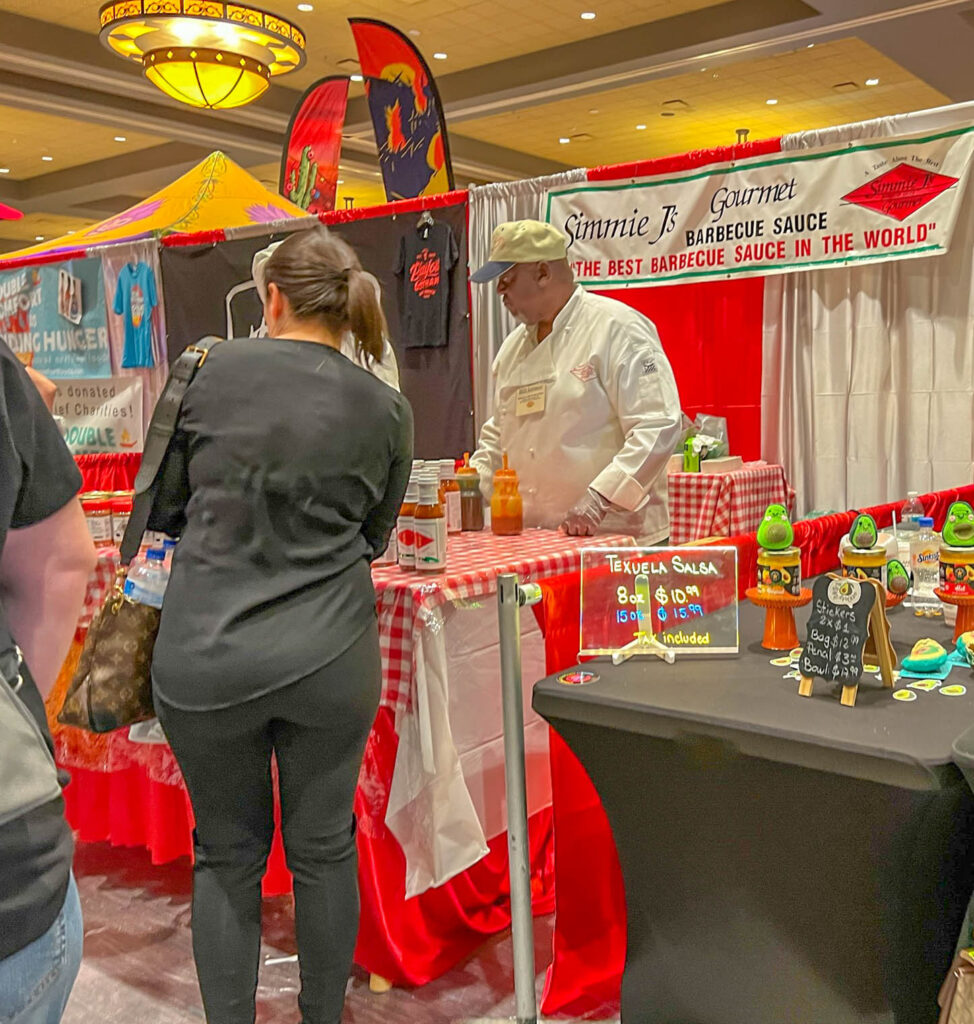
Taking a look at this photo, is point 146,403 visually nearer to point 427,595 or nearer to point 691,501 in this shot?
point 691,501

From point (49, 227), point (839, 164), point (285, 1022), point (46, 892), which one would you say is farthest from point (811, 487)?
point (49, 227)

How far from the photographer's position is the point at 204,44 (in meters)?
5.85

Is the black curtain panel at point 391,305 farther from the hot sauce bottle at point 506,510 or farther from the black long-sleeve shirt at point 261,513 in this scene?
the black long-sleeve shirt at point 261,513

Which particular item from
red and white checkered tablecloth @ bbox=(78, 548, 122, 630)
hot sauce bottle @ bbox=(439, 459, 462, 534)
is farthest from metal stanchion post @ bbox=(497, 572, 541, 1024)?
red and white checkered tablecloth @ bbox=(78, 548, 122, 630)

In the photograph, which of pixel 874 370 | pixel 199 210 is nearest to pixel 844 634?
pixel 874 370

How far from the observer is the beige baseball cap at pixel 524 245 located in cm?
286

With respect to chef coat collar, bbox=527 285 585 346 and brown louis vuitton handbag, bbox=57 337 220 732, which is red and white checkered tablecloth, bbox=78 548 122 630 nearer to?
brown louis vuitton handbag, bbox=57 337 220 732

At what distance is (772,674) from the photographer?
5.23 feet

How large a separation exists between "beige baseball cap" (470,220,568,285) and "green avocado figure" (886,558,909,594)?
4.49 feet

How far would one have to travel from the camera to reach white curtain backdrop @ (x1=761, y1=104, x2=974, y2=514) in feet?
11.7

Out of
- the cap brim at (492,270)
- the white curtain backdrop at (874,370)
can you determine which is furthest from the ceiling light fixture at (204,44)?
the cap brim at (492,270)

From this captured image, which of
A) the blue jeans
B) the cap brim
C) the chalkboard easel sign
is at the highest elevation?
the cap brim

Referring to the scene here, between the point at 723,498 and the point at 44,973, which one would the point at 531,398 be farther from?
the point at 44,973

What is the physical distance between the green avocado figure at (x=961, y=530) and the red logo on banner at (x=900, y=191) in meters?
1.83
